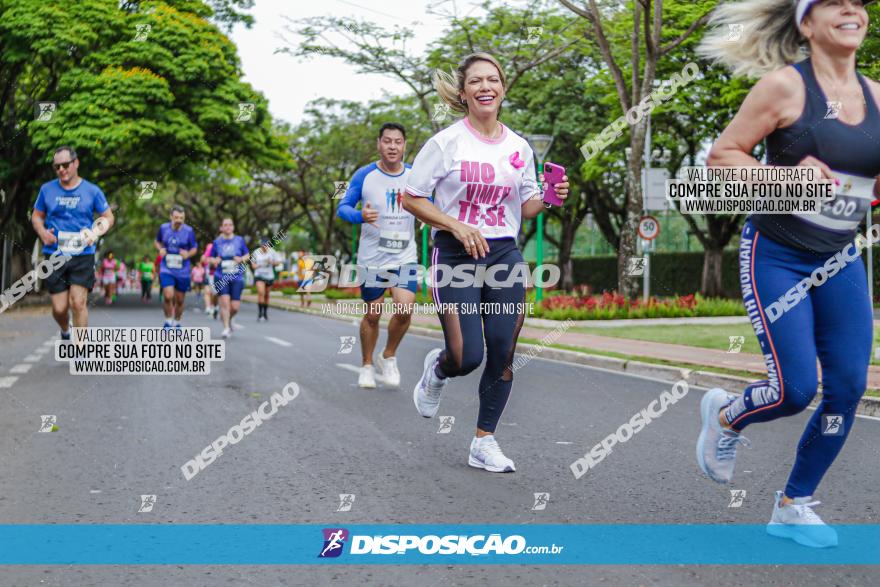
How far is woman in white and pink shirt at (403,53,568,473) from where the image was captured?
505 centimetres

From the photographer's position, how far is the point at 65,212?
9484 mm

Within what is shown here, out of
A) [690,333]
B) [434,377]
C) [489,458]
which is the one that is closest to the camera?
[489,458]

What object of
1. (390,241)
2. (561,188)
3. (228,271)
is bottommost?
(228,271)

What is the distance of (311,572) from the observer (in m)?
3.59

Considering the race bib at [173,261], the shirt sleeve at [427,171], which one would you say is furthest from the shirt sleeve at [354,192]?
the race bib at [173,261]

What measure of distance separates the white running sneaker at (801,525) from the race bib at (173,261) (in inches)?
441

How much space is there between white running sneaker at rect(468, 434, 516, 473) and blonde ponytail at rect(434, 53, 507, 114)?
1.77 m

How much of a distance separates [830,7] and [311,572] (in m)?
2.78

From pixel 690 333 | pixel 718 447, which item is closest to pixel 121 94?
pixel 690 333

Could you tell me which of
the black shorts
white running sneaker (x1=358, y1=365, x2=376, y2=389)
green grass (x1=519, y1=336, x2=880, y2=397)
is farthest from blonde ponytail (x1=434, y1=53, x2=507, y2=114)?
the black shorts

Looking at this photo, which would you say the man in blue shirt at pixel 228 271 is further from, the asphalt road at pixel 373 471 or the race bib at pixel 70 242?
the asphalt road at pixel 373 471

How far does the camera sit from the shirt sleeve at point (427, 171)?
504cm

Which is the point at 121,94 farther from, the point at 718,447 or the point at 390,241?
the point at 718,447

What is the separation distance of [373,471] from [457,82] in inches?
82.5
